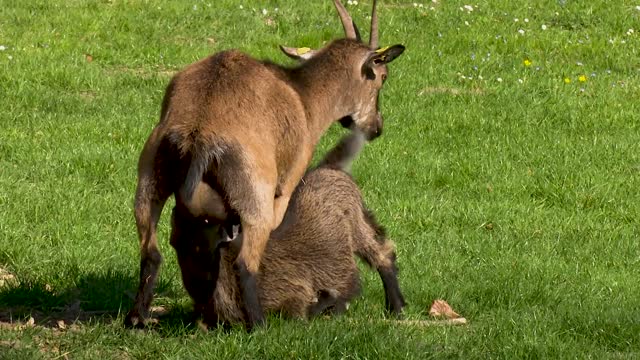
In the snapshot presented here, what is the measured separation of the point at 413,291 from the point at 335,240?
636mm

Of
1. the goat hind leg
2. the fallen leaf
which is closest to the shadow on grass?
the goat hind leg

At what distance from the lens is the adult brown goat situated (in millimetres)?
A: 6070

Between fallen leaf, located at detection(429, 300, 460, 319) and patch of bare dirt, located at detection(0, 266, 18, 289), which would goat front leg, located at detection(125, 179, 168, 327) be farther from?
fallen leaf, located at detection(429, 300, 460, 319)

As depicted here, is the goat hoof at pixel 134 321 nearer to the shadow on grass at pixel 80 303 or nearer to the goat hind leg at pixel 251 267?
the shadow on grass at pixel 80 303

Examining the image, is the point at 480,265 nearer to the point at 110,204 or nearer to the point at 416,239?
the point at 416,239

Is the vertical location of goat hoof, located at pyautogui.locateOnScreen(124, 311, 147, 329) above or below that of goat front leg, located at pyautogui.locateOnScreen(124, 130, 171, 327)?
below

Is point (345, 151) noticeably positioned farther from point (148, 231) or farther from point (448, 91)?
point (448, 91)

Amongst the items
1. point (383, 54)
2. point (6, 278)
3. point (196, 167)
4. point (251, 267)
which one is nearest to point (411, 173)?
point (383, 54)

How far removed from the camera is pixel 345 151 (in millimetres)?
8023

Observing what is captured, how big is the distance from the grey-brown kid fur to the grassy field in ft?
0.67

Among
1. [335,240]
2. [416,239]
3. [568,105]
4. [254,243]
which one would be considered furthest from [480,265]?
[568,105]

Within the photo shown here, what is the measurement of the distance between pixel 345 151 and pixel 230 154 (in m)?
2.06

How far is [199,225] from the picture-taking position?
21.2 feet

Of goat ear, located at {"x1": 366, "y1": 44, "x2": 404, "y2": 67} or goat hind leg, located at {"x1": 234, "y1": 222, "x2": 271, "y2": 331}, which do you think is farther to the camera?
goat ear, located at {"x1": 366, "y1": 44, "x2": 404, "y2": 67}
